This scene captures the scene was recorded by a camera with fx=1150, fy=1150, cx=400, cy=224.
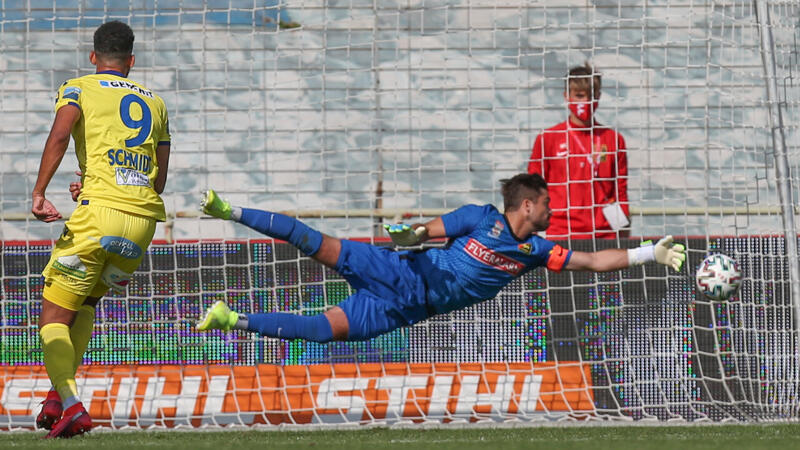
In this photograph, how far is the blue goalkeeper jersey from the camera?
6.13m

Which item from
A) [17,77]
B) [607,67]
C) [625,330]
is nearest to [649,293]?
[625,330]

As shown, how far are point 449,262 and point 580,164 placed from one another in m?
1.88

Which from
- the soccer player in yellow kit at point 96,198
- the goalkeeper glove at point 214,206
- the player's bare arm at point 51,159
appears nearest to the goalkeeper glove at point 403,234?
the goalkeeper glove at point 214,206

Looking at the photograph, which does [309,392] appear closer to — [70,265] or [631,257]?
[70,265]

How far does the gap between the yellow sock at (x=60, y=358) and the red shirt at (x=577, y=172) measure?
11.2 feet

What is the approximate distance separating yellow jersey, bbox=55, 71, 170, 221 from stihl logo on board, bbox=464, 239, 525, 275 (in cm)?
166

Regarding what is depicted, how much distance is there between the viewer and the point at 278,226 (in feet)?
18.9

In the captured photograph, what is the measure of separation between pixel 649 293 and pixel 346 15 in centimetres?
357

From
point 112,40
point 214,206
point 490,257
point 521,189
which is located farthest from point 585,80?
point 112,40

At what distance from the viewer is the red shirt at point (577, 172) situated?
25.1 feet

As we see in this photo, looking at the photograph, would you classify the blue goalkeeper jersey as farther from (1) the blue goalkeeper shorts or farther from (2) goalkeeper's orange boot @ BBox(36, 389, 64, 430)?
(2) goalkeeper's orange boot @ BBox(36, 389, 64, 430)

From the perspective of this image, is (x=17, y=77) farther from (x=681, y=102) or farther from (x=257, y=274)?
(x=681, y=102)

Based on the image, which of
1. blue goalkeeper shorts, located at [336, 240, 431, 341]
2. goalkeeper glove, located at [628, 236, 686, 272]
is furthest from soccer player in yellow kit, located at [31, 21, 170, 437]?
goalkeeper glove, located at [628, 236, 686, 272]

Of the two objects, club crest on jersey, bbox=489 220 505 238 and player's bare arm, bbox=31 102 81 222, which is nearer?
player's bare arm, bbox=31 102 81 222
